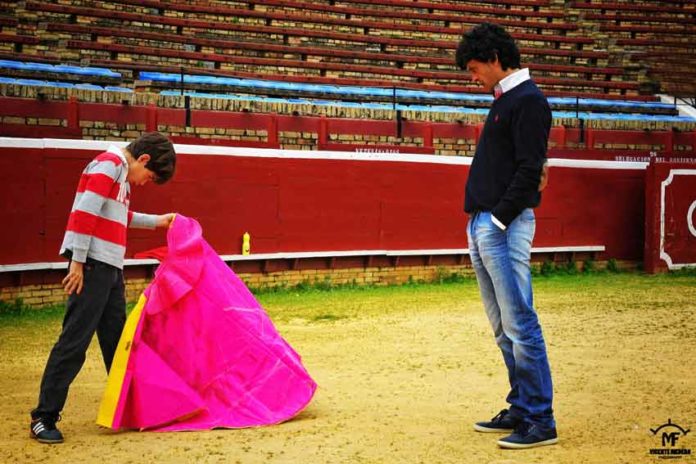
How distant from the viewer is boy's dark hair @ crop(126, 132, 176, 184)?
13.6ft

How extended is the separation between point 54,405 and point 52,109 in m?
6.25

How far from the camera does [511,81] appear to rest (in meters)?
3.69

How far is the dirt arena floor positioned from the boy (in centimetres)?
23

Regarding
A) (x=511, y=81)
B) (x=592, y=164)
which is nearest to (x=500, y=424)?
(x=511, y=81)

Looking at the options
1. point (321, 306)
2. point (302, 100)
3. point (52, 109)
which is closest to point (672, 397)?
point (321, 306)

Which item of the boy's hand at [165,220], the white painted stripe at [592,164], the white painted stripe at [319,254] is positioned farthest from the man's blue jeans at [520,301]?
the white painted stripe at [592,164]

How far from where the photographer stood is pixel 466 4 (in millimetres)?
17844

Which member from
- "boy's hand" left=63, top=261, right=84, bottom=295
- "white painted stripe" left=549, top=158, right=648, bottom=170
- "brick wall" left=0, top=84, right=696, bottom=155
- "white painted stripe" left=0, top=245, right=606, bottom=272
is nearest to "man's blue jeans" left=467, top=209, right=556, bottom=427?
"boy's hand" left=63, top=261, right=84, bottom=295

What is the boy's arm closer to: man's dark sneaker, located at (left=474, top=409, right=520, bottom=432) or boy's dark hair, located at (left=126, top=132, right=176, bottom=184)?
boy's dark hair, located at (left=126, top=132, right=176, bottom=184)

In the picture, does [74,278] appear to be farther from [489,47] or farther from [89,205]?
[489,47]

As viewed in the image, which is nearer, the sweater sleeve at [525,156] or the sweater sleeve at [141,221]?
the sweater sleeve at [525,156]

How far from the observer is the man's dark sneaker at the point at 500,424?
403 cm

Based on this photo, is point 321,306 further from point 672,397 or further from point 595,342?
point 672,397

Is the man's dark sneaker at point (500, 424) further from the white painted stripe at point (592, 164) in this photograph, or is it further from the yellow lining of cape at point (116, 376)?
the white painted stripe at point (592, 164)
